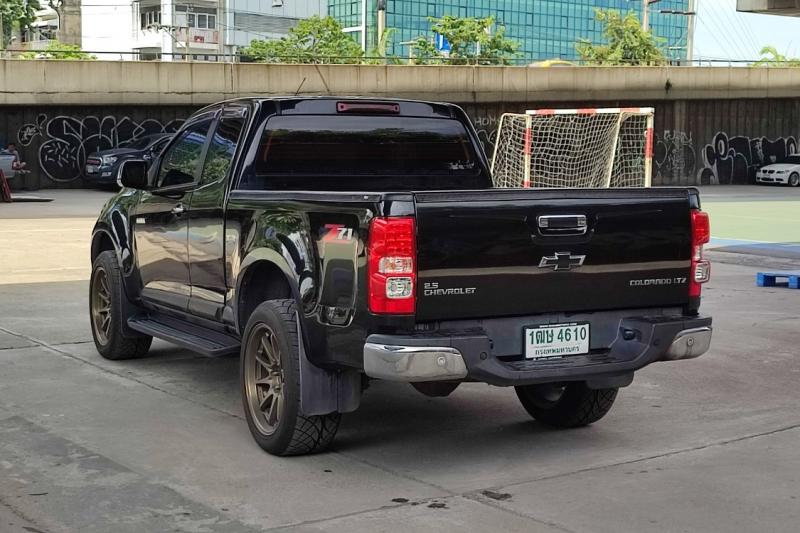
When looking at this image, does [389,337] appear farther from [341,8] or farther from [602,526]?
[341,8]

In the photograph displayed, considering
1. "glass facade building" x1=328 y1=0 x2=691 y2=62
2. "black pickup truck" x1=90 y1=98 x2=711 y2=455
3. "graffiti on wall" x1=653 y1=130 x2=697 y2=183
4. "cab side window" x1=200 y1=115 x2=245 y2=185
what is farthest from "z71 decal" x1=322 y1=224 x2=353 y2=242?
"glass facade building" x1=328 y1=0 x2=691 y2=62

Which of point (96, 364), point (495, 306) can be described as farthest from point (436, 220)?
point (96, 364)

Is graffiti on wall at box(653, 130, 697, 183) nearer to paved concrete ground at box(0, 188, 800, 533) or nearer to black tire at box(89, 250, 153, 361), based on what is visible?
paved concrete ground at box(0, 188, 800, 533)

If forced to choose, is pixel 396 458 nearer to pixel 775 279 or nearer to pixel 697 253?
pixel 697 253

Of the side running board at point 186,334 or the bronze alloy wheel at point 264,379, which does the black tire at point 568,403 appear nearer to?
the bronze alloy wheel at point 264,379

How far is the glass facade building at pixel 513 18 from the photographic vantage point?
122000 millimetres

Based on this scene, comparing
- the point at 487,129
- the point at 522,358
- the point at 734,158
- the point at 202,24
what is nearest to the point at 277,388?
the point at 522,358

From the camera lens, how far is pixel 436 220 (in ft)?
17.8

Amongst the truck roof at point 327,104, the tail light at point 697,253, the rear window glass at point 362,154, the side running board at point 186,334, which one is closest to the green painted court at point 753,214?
the rear window glass at point 362,154

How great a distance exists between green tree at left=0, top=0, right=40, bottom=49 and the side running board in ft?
241

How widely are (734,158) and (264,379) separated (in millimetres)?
42425

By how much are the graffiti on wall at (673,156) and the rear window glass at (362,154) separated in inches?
1470

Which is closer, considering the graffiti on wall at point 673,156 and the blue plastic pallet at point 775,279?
the blue plastic pallet at point 775,279

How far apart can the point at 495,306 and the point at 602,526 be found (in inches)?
48.5
